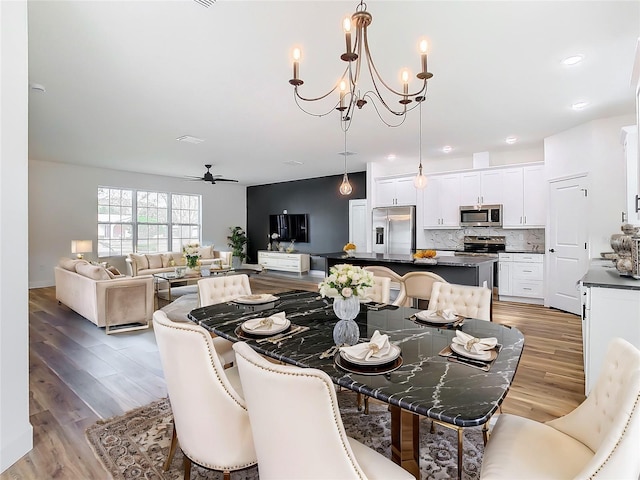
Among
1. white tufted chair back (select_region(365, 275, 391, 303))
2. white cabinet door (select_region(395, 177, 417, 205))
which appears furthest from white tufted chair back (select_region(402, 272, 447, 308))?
white cabinet door (select_region(395, 177, 417, 205))

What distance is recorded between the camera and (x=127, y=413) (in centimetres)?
237

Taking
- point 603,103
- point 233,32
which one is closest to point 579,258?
point 603,103

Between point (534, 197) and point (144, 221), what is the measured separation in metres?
9.08

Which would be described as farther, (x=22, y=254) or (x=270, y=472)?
(x=22, y=254)

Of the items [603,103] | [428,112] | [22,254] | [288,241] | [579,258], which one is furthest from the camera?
[288,241]

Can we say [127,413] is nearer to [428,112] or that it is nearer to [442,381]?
[442,381]

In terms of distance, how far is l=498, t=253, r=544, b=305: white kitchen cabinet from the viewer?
5.76 metres

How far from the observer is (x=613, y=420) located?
1.11 m

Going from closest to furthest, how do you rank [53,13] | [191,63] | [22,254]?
[22,254] < [53,13] < [191,63]

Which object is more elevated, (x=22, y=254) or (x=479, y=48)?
(x=479, y=48)

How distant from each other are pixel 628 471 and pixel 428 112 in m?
4.10

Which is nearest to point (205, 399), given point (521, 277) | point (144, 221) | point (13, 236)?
point (13, 236)

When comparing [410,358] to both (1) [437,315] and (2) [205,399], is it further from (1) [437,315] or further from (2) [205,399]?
(2) [205,399]

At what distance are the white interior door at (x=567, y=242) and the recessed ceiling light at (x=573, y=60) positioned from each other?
98.4 inches
